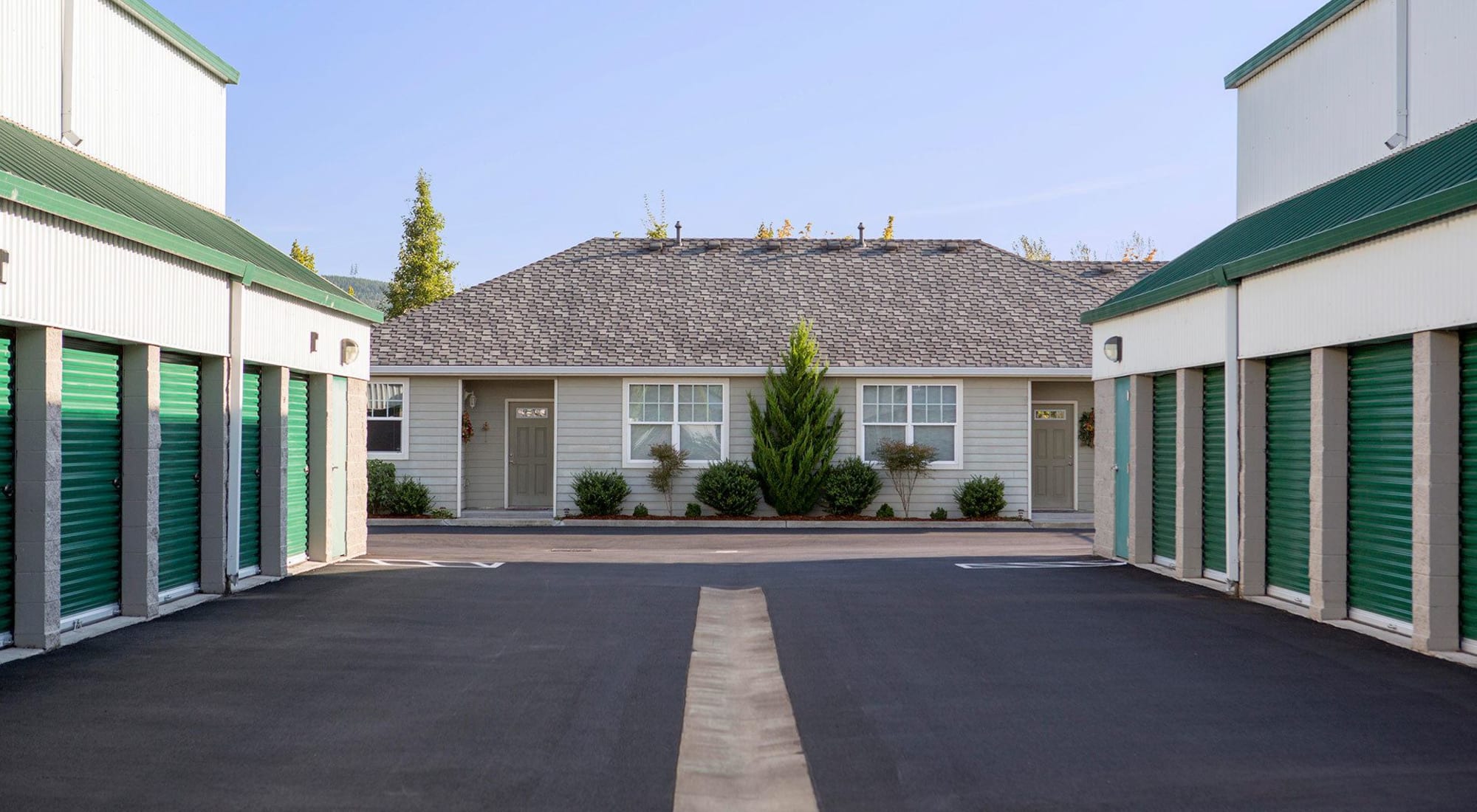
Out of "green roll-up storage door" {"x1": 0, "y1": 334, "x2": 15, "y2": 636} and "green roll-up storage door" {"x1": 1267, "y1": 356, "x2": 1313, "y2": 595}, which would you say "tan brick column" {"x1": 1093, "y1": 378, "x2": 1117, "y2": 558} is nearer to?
"green roll-up storage door" {"x1": 1267, "y1": 356, "x2": 1313, "y2": 595}

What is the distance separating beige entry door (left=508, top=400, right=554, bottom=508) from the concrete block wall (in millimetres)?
13171

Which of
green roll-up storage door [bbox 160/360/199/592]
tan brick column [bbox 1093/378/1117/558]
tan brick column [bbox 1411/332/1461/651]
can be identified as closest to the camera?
tan brick column [bbox 1411/332/1461/651]

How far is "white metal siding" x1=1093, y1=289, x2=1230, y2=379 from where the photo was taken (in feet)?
46.1

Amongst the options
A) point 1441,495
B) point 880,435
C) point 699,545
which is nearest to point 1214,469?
point 1441,495

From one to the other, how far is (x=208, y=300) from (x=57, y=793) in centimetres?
754

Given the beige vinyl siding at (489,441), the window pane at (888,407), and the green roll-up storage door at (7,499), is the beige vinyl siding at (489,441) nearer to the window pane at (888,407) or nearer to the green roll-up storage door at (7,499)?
the window pane at (888,407)

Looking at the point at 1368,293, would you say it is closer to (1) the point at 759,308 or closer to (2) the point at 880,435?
(2) the point at 880,435

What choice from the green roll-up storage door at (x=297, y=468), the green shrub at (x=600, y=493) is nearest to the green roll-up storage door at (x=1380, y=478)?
the green roll-up storage door at (x=297, y=468)

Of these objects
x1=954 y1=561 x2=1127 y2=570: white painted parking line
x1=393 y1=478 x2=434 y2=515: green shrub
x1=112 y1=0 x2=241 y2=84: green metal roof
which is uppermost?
x1=112 y1=0 x2=241 y2=84: green metal roof

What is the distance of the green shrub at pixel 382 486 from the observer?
2462 centimetres

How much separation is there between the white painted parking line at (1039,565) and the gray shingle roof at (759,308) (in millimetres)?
8377

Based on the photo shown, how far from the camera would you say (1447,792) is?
605 cm

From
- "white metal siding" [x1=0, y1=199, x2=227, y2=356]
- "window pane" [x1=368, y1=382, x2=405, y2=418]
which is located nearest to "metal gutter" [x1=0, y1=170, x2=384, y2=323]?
"white metal siding" [x1=0, y1=199, x2=227, y2=356]

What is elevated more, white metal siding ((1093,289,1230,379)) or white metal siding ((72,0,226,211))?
white metal siding ((72,0,226,211))
